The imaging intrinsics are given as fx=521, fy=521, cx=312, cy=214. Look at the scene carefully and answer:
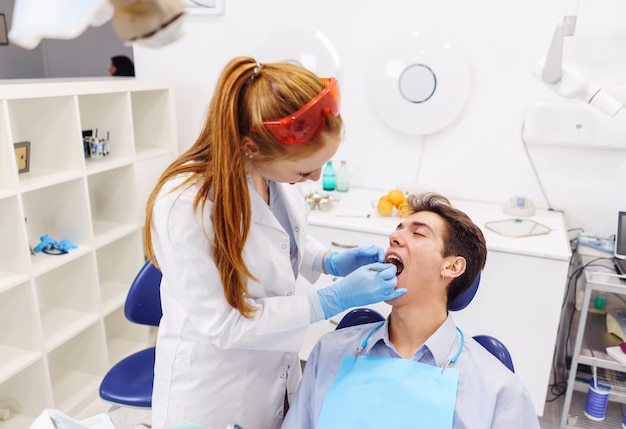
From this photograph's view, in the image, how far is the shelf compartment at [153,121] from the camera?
102 inches

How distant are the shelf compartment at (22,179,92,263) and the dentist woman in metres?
A: 1.05

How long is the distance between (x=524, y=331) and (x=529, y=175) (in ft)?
2.32

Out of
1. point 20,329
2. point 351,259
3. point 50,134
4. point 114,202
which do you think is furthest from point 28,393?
point 351,259

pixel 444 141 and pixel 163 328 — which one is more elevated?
pixel 444 141

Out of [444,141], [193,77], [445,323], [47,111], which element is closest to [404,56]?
[444,141]

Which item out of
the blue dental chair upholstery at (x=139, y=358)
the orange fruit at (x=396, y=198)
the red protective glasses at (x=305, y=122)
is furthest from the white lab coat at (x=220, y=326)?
the orange fruit at (x=396, y=198)

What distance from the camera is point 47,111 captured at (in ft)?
6.85

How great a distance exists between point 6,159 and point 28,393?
94 cm

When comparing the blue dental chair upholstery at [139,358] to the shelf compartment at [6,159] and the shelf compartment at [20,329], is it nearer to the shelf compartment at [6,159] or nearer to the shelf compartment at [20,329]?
the shelf compartment at [20,329]

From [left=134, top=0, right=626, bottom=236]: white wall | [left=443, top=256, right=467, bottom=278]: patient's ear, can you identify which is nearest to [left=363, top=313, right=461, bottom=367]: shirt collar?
[left=443, top=256, right=467, bottom=278]: patient's ear

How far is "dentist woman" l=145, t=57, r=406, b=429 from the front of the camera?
1.04 metres

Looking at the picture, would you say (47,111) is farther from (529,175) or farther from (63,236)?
(529,175)

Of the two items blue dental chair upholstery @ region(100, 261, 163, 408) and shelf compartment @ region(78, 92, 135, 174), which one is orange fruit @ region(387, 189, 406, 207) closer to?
blue dental chair upholstery @ region(100, 261, 163, 408)

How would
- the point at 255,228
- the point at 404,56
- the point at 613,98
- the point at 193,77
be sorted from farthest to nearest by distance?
the point at 193,77, the point at 404,56, the point at 613,98, the point at 255,228
